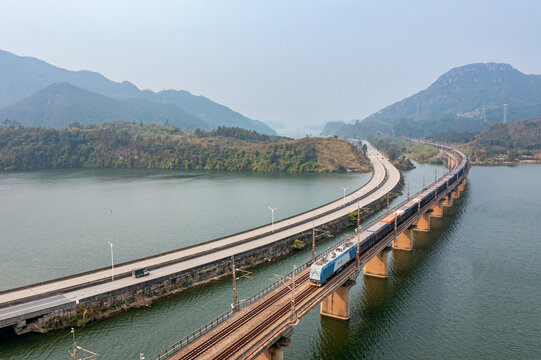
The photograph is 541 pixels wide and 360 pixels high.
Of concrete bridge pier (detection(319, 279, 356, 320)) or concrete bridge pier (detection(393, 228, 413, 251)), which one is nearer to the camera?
concrete bridge pier (detection(319, 279, 356, 320))

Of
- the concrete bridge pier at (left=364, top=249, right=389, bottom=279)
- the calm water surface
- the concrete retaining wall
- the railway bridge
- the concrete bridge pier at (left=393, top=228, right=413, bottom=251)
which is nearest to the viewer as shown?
the railway bridge

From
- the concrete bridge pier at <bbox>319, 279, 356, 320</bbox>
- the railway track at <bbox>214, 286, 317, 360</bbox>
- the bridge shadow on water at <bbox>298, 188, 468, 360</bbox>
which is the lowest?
the bridge shadow on water at <bbox>298, 188, 468, 360</bbox>

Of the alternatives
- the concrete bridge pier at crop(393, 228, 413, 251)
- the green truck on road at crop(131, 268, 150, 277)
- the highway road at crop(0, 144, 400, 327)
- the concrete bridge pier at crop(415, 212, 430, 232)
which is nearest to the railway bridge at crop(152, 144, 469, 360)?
the green truck on road at crop(131, 268, 150, 277)

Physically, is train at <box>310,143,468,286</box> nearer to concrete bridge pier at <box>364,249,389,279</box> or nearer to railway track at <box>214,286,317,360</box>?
railway track at <box>214,286,317,360</box>

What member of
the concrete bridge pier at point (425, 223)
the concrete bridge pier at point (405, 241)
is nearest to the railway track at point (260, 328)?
the concrete bridge pier at point (405, 241)

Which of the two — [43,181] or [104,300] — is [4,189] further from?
[104,300]

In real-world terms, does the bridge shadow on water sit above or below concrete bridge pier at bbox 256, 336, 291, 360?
below

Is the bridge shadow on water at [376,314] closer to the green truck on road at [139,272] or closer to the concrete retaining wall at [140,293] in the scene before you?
the concrete retaining wall at [140,293]

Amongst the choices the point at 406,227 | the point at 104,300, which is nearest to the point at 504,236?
the point at 406,227

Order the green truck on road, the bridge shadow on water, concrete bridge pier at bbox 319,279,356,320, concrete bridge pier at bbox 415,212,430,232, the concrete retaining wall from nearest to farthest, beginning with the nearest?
the bridge shadow on water, the concrete retaining wall, concrete bridge pier at bbox 319,279,356,320, the green truck on road, concrete bridge pier at bbox 415,212,430,232
